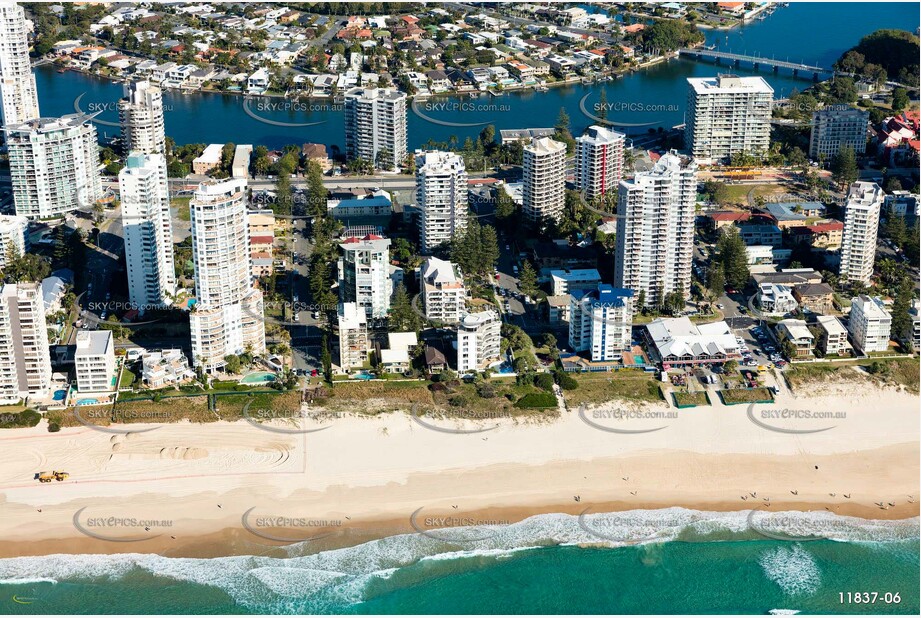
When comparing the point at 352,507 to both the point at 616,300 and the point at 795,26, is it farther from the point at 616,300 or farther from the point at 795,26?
the point at 795,26

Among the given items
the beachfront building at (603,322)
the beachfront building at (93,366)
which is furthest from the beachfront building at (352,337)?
the beachfront building at (93,366)

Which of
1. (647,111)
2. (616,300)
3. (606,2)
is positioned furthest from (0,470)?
(606,2)

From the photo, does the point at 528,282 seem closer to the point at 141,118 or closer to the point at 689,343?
the point at 689,343

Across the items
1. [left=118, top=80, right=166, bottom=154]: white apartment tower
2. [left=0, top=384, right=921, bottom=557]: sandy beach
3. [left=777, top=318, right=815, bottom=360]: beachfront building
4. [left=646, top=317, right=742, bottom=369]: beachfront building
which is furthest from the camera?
[left=118, top=80, right=166, bottom=154]: white apartment tower

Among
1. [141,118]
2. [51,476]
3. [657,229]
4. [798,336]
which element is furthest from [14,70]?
[798,336]

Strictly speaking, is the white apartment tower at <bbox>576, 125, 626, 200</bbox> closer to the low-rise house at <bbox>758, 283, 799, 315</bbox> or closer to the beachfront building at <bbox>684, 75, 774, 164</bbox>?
the beachfront building at <bbox>684, 75, 774, 164</bbox>

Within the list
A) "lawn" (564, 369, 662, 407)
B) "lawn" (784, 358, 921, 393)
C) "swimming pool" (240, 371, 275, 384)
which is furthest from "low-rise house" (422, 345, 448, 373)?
"lawn" (784, 358, 921, 393)

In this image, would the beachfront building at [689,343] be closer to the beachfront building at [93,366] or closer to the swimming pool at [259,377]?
the swimming pool at [259,377]
